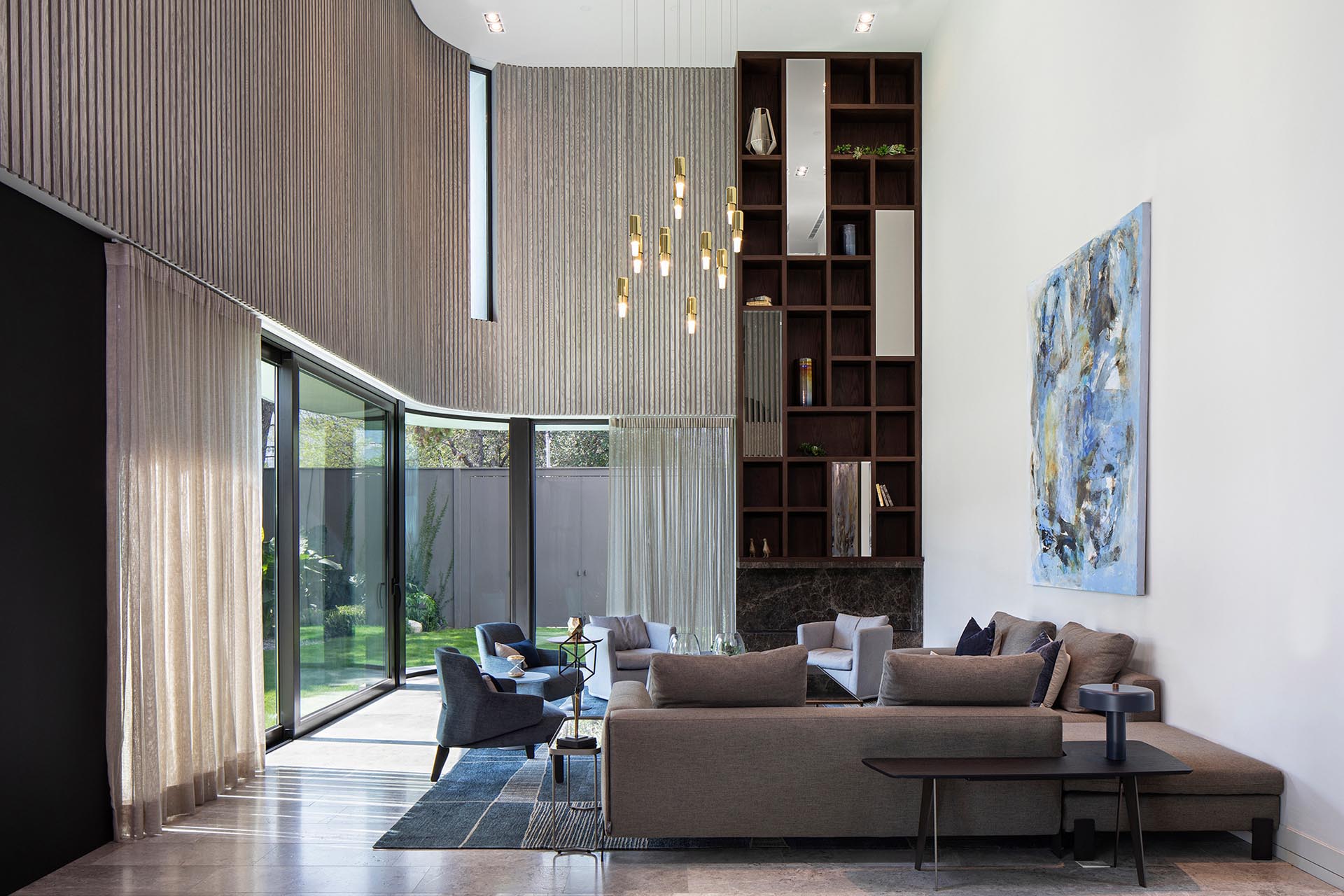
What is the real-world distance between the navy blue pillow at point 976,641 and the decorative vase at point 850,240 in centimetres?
420

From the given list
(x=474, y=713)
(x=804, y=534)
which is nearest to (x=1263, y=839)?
(x=474, y=713)

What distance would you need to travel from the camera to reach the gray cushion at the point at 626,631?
8711mm

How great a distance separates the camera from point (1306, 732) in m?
4.08

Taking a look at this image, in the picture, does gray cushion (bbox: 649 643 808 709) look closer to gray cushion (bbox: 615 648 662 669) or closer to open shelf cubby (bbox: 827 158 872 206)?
gray cushion (bbox: 615 648 662 669)

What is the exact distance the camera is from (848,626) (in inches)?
349

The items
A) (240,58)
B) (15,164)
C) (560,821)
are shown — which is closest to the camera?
(15,164)

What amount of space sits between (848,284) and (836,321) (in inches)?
15.5

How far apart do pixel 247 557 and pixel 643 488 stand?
499 cm

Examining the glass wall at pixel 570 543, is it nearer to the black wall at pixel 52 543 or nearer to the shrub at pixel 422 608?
the shrub at pixel 422 608

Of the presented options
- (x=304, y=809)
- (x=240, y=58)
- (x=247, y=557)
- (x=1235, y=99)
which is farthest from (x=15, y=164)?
(x=1235, y=99)

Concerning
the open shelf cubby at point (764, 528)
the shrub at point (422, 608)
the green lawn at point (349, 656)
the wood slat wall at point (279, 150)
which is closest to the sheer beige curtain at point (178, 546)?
the wood slat wall at point (279, 150)

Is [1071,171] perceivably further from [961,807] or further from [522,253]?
[522,253]

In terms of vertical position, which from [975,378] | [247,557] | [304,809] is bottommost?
[304,809]

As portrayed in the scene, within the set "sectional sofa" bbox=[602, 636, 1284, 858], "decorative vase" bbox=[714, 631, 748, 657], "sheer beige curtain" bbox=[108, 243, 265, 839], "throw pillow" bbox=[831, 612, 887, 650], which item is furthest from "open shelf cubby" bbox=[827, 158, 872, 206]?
"sectional sofa" bbox=[602, 636, 1284, 858]
